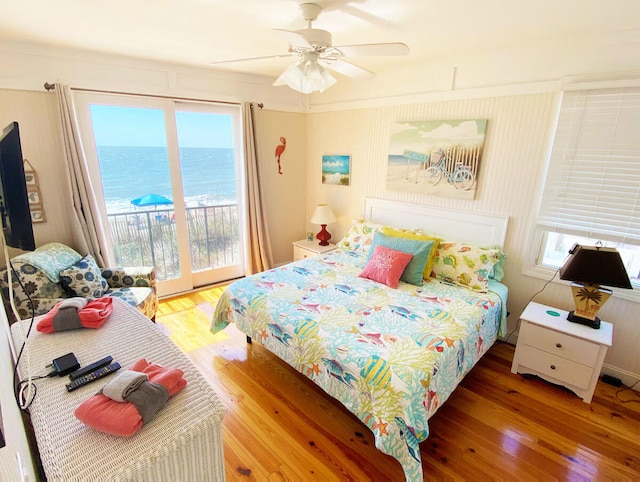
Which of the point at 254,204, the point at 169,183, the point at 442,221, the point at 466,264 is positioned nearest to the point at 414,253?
the point at 466,264

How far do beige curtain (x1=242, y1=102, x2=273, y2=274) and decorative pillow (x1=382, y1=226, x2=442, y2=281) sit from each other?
1629 millimetres

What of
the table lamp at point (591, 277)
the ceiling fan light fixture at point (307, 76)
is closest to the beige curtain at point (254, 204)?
the ceiling fan light fixture at point (307, 76)

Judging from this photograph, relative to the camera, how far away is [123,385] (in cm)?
112

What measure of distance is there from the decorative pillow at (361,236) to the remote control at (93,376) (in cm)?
246

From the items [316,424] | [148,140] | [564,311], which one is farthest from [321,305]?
[148,140]

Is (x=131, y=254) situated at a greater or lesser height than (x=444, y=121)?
lesser

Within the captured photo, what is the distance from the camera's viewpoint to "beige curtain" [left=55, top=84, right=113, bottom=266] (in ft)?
8.79

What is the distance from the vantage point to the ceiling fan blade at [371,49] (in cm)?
172

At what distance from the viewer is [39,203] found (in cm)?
273

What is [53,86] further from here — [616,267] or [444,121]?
[616,267]

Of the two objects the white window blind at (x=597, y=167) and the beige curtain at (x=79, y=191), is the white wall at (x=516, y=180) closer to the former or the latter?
the white window blind at (x=597, y=167)

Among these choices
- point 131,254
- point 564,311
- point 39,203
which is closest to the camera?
point 564,311

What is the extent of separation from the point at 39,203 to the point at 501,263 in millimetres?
4008

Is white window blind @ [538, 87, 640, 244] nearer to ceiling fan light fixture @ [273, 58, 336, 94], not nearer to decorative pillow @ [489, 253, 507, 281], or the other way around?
decorative pillow @ [489, 253, 507, 281]
